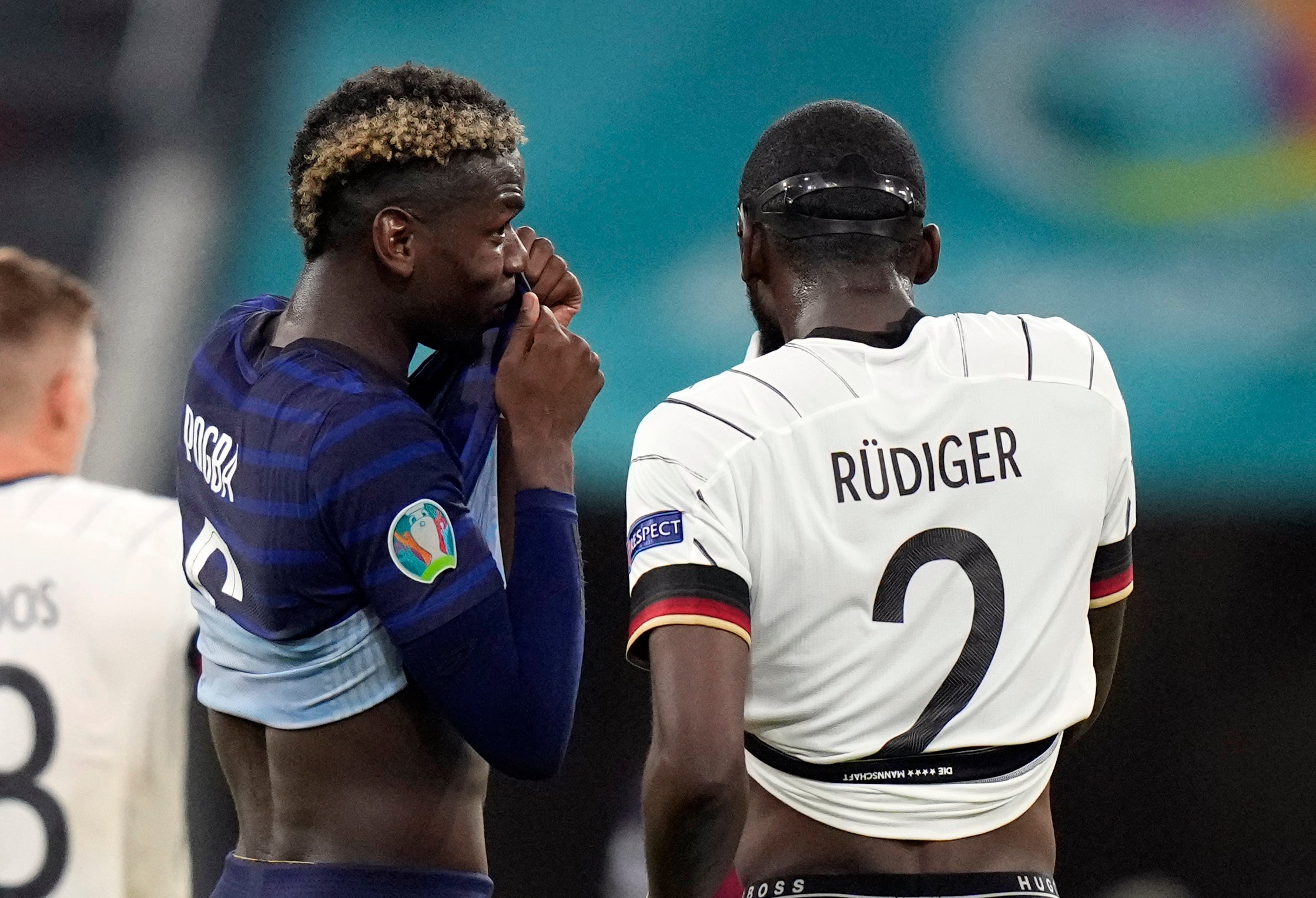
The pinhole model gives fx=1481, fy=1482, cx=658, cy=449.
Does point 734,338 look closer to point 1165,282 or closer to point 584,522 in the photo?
point 584,522

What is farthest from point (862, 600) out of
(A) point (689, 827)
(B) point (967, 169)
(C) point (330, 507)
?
(B) point (967, 169)

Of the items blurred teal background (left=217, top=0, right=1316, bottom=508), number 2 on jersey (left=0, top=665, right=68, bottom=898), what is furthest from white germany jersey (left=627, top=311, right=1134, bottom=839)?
number 2 on jersey (left=0, top=665, right=68, bottom=898)

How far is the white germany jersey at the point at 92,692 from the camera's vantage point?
2602 millimetres

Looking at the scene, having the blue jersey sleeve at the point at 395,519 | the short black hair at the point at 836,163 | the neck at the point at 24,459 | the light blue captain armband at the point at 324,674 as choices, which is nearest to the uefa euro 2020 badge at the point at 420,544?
the blue jersey sleeve at the point at 395,519

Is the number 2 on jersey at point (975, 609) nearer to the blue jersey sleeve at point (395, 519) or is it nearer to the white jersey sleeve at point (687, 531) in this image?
the white jersey sleeve at point (687, 531)

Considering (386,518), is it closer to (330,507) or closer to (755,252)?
(330,507)

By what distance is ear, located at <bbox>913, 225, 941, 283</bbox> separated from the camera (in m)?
1.60

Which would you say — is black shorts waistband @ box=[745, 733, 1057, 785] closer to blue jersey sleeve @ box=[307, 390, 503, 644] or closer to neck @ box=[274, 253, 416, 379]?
blue jersey sleeve @ box=[307, 390, 503, 644]

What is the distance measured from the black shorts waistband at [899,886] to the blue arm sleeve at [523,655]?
0.84 feet

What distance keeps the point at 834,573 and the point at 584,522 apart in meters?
1.56

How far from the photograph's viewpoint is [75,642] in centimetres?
264

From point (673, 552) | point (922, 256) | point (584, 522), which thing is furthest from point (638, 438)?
point (584, 522)

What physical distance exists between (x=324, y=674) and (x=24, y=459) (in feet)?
5.12

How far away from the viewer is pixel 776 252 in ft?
5.08
